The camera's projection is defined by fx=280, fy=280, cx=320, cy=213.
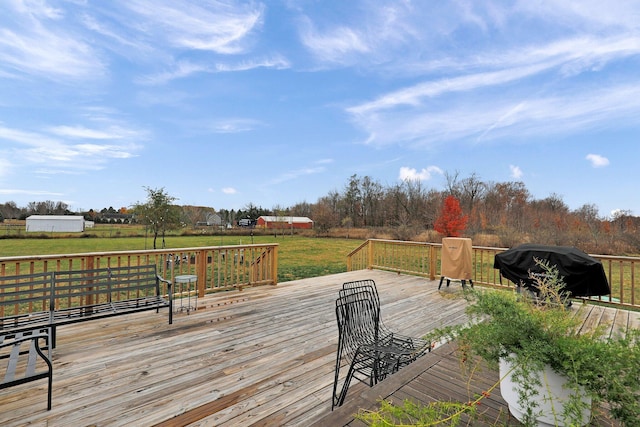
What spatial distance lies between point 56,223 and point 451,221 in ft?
126

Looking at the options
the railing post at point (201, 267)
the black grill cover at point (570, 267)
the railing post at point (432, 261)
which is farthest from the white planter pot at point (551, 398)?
the railing post at point (432, 261)

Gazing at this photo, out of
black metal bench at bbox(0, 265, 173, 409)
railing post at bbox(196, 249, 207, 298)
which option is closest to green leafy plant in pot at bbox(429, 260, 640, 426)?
black metal bench at bbox(0, 265, 173, 409)

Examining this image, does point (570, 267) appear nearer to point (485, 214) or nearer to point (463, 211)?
point (485, 214)

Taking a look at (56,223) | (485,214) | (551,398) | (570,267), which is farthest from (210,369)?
(56,223)

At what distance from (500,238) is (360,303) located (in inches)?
696

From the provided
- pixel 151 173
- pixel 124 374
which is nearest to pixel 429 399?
pixel 124 374

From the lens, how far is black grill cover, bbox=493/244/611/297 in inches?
152

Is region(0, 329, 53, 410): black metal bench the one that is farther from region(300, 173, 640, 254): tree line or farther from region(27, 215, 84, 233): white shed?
region(27, 215, 84, 233): white shed

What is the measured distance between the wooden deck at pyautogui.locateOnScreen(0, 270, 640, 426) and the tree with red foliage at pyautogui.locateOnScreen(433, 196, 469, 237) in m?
14.5

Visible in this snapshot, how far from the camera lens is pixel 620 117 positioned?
29.7ft

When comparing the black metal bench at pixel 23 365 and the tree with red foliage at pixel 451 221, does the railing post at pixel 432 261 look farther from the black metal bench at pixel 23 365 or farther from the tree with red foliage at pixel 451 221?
the tree with red foliage at pixel 451 221

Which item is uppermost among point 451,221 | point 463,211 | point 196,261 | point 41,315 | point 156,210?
point 463,211

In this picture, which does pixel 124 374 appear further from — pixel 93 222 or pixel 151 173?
pixel 93 222

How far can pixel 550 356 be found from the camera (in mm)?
853
